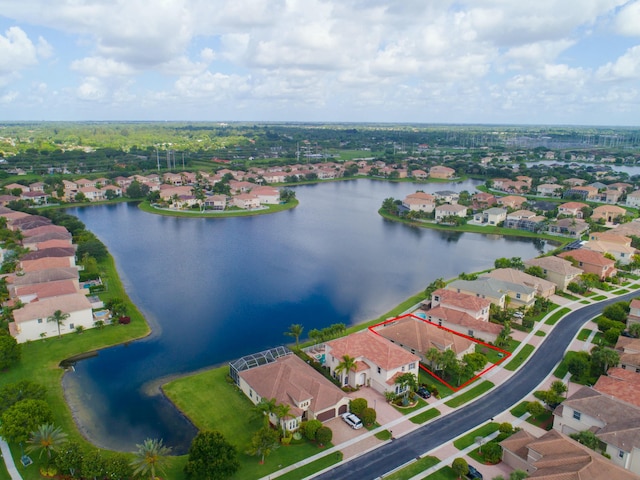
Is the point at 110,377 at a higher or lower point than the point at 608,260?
lower

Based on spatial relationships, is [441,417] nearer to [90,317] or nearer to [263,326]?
[263,326]

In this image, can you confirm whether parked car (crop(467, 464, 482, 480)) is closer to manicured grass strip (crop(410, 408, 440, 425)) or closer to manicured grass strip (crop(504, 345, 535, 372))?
manicured grass strip (crop(410, 408, 440, 425))

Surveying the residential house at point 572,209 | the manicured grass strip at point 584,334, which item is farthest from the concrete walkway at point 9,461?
the residential house at point 572,209

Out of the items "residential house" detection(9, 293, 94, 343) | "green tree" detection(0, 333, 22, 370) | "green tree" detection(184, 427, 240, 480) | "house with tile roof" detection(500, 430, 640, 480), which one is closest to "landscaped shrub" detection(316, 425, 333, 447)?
"green tree" detection(184, 427, 240, 480)

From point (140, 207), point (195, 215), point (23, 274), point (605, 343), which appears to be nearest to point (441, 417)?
point (605, 343)

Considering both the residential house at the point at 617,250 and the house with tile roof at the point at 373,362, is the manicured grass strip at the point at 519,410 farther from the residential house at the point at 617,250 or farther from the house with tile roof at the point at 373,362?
the residential house at the point at 617,250

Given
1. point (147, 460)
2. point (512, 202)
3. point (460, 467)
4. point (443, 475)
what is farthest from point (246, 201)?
point (460, 467)

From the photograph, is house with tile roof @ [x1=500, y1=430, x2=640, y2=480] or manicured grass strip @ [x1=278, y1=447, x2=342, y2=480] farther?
manicured grass strip @ [x1=278, y1=447, x2=342, y2=480]

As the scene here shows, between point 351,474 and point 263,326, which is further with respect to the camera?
point 263,326
